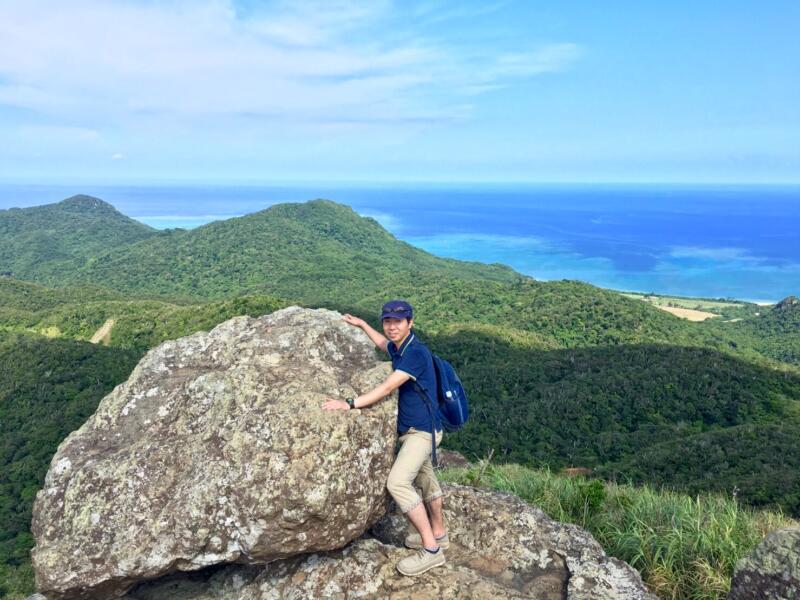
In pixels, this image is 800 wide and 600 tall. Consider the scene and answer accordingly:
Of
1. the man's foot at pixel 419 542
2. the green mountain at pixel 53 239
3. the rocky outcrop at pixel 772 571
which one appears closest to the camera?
the rocky outcrop at pixel 772 571

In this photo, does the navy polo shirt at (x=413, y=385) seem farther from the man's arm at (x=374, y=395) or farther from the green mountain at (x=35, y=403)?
the green mountain at (x=35, y=403)

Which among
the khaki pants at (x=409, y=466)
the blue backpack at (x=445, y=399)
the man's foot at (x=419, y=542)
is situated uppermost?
the blue backpack at (x=445, y=399)

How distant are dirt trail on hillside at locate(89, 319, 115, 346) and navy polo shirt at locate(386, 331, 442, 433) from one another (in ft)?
204

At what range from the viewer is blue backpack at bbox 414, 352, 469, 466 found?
6.51 metres

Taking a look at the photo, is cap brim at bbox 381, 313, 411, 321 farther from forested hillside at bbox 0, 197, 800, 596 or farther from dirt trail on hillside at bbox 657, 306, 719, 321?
dirt trail on hillside at bbox 657, 306, 719, 321

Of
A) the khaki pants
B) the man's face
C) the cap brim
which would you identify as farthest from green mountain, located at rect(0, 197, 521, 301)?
the khaki pants

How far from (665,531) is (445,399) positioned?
417 cm

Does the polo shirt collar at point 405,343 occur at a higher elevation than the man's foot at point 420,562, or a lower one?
higher

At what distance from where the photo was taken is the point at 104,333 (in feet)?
201

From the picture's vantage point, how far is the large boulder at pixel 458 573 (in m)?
6.00

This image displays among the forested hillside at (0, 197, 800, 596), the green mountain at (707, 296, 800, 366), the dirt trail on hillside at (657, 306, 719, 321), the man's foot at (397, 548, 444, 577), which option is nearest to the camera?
the man's foot at (397, 548, 444, 577)

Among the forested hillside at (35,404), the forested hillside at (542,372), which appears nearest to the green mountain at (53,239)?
the forested hillside at (542,372)

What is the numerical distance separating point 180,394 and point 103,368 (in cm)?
4357

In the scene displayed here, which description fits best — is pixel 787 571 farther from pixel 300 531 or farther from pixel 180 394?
pixel 180 394
